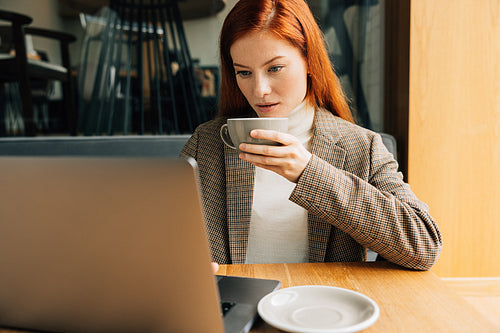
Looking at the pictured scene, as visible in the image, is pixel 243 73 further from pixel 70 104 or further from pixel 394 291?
pixel 70 104

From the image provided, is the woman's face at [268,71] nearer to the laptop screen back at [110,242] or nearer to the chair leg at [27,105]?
the laptop screen back at [110,242]

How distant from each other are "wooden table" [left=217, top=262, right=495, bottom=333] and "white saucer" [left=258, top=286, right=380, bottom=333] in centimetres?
2

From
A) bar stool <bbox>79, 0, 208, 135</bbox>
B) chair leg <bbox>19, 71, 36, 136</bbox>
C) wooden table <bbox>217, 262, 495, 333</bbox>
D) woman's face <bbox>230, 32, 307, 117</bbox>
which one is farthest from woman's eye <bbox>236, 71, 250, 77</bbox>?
chair leg <bbox>19, 71, 36, 136</bbox>

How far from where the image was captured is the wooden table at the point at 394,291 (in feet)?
1.60

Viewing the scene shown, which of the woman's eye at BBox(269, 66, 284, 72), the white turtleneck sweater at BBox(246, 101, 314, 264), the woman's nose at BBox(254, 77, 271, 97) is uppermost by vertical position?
the woman's eye at BBox(269, 66, 284, 72)

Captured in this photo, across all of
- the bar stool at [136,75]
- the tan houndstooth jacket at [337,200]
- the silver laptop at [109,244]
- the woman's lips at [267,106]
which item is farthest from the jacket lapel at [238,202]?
the bar stool at [136,75]

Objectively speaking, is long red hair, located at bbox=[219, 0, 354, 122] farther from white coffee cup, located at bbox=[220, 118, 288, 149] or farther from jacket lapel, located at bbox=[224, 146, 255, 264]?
white coffee cup, located at bbox=[220, 118, 288, 149]

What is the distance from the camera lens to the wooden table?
0.49 m

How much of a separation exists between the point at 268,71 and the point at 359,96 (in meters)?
1.06

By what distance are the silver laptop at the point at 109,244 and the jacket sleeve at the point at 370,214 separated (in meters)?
0.36

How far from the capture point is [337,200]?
0.71 meters

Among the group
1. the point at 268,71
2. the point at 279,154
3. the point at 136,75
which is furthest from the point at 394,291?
the point at 136,75

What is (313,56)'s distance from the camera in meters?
1.02

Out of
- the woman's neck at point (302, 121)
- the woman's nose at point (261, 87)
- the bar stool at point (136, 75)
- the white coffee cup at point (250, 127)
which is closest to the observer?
the white coffee cup at point (250, 127)
